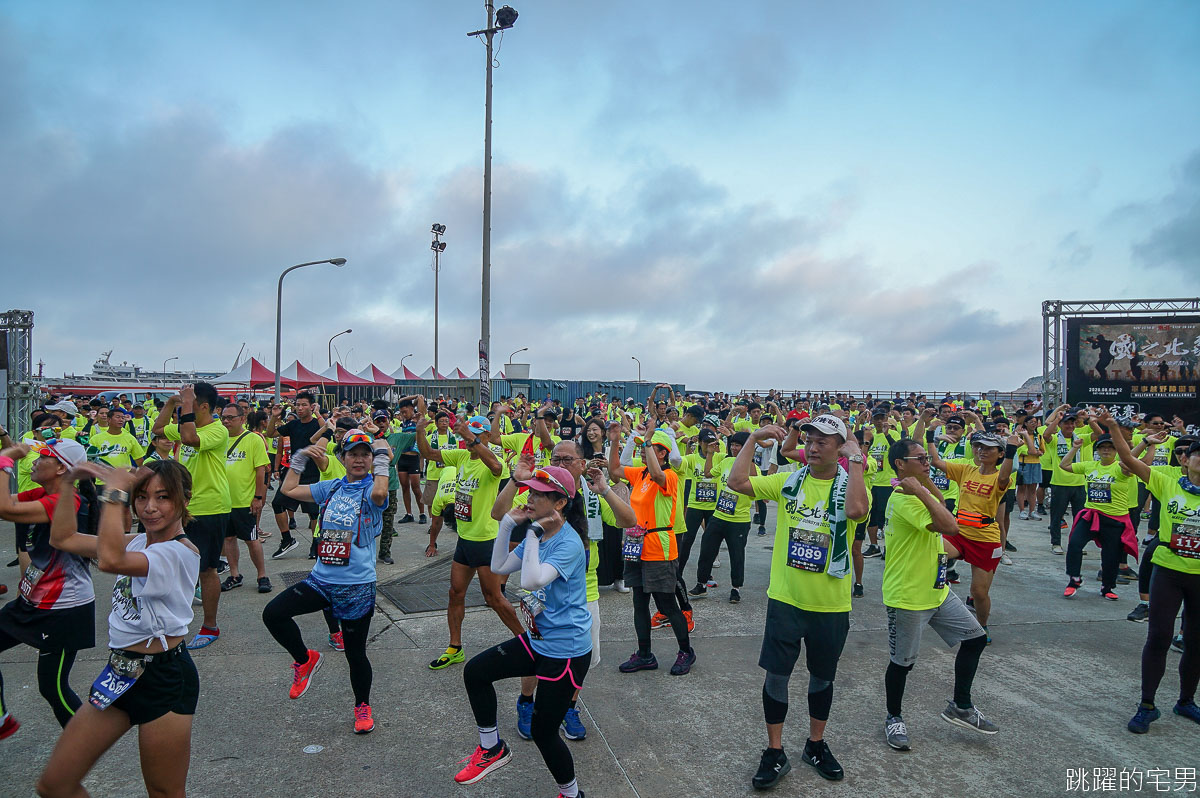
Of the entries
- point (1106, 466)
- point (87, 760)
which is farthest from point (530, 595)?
point (1106, 466)

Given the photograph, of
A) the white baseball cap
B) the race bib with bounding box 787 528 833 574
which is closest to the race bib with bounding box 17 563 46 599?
the race bib with bounding box 787 528 833 574

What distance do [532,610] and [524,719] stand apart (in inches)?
48.0

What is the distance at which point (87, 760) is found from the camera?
2.82m

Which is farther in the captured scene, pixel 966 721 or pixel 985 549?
pixel 985 549

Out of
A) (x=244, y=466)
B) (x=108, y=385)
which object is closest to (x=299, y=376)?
(x=108, y=385)

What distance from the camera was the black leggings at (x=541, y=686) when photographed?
342cm

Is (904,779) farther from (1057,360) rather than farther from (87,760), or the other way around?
(1057,360)

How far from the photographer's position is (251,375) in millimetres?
30375

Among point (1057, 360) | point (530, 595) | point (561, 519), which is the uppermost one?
point (1057, 360)

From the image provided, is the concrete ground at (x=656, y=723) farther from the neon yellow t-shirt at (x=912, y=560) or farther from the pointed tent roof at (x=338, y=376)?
the pointed tent roof at (x=338, y=376)

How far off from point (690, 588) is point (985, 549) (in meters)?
3.24

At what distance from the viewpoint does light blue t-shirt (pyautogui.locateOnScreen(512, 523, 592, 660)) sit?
3582 mm

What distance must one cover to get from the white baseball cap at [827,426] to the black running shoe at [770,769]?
6.08ft

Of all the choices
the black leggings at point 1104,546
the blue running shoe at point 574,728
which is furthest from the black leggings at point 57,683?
the black leggings at point 1104,546
